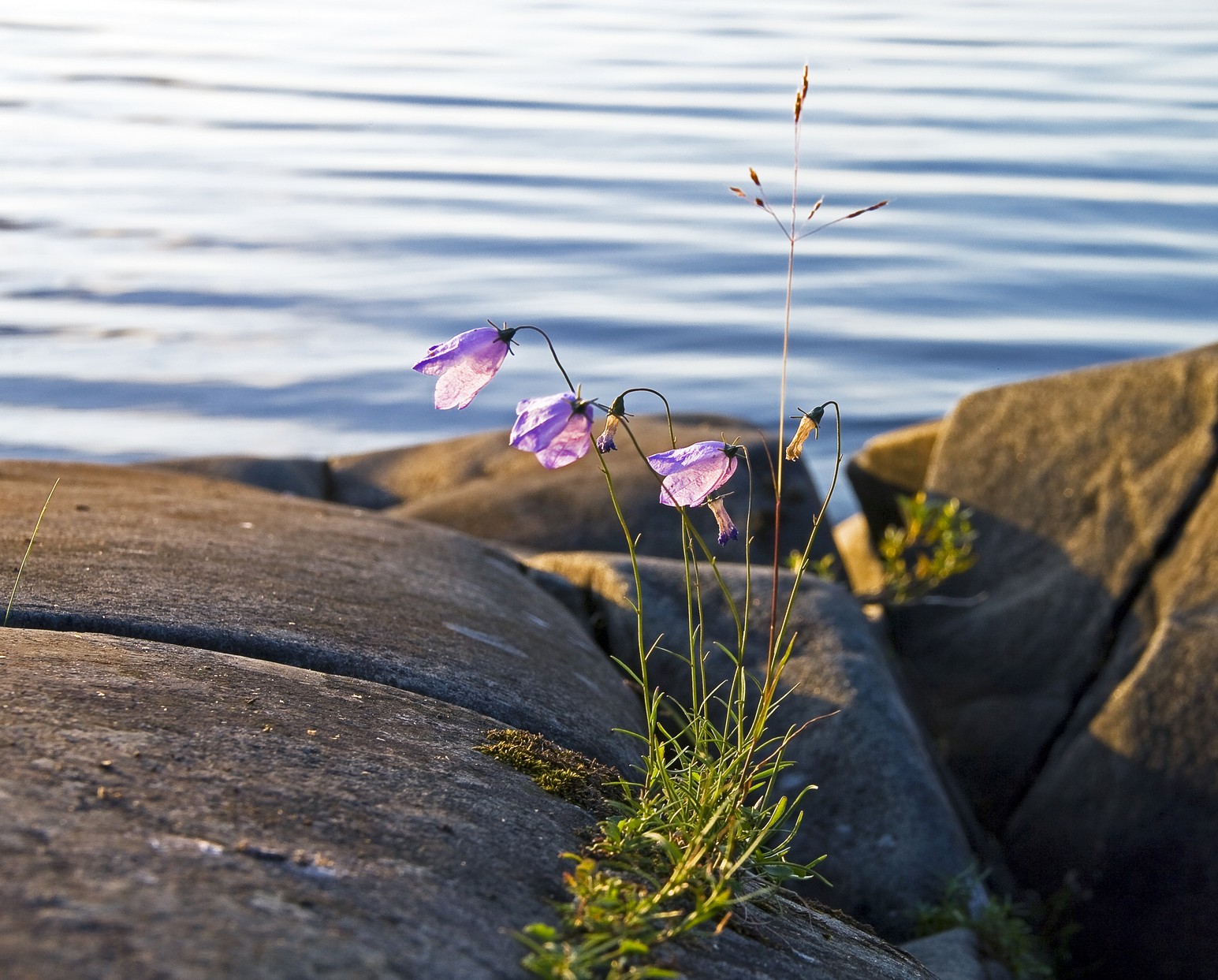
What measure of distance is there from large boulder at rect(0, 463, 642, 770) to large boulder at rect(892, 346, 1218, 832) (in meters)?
1.97

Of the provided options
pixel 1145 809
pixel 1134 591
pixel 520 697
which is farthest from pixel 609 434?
pixel 1134 591

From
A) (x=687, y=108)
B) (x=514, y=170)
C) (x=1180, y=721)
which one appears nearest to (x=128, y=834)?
(x=1180, y=721)

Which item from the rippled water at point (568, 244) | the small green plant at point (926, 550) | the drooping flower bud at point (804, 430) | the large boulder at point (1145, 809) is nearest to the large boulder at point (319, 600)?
the drooping flower bud at point (804, 430)

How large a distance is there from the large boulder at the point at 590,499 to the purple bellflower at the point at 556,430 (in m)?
3.56

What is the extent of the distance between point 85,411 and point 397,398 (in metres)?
2.30

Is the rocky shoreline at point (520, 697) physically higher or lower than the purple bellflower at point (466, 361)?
lower

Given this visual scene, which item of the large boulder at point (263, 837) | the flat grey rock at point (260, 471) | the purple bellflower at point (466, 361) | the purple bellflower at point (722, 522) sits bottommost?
the flat grey rock at point (260, 471)

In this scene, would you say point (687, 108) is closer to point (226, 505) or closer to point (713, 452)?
point (226, 505)

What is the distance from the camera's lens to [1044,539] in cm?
A: 571

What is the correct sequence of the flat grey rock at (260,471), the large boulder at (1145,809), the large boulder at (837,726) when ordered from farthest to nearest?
the flat grey rock at (260,471) → the large boulder at (1145,809) → the large boulder at (837,726)

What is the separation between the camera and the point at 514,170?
17672mm

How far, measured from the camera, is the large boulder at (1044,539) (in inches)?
207

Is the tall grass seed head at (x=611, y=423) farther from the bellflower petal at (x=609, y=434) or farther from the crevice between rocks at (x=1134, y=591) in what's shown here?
the crevice between rocks at (x=1134, y=591)

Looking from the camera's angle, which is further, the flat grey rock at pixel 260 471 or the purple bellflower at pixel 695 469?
the flat grey rock at pixel 260 471
